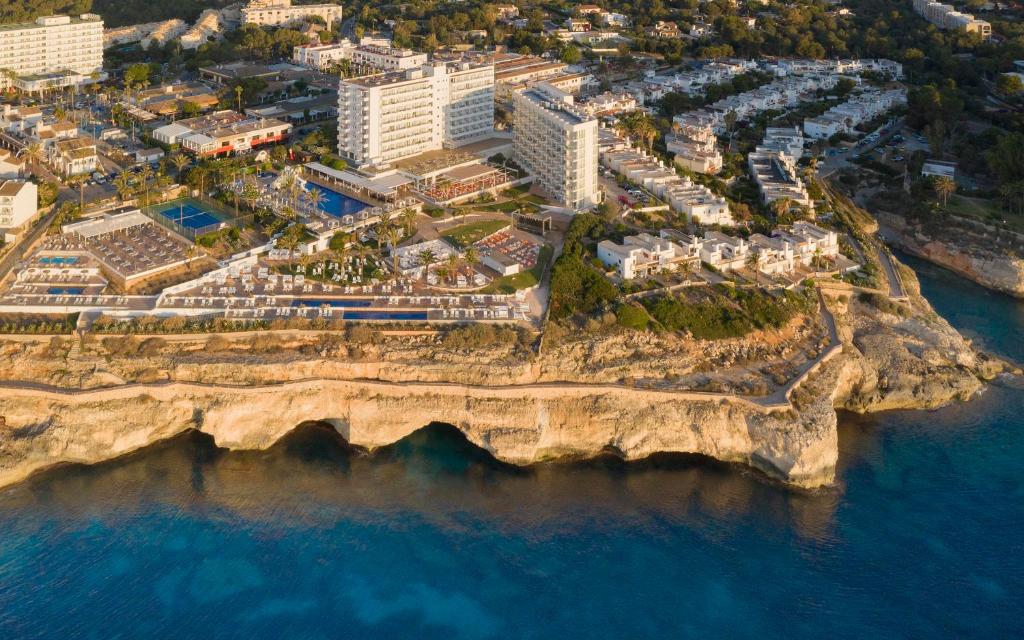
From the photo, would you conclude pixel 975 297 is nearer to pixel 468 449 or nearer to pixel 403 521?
pixel 468 449

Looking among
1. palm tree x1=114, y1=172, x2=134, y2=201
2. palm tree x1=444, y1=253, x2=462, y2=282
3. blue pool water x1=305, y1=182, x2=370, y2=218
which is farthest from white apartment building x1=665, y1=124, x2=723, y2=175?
palm tree x1=114, y1=172, x2=134, y2=201

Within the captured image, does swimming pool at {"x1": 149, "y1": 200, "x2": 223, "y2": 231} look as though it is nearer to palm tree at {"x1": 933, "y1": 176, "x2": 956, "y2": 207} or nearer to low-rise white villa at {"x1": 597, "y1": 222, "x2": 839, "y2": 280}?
low-rise white villa at {"x1": 597, "y1": 222, "x2": 839, "y2": 280}

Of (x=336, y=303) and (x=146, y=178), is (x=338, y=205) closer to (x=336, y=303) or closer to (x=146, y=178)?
(x=336, y=303)

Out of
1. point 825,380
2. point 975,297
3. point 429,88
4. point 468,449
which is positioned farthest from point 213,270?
point 975,297

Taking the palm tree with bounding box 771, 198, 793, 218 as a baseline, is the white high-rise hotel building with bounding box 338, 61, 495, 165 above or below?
above

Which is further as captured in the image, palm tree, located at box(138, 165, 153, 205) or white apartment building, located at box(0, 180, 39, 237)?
palm tree, located at box(138, 165, 153, 205)

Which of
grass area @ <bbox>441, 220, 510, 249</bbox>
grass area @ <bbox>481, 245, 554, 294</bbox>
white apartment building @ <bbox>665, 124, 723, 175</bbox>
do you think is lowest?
grass area @ <bbox>481, 245, 554, 294</bbox>

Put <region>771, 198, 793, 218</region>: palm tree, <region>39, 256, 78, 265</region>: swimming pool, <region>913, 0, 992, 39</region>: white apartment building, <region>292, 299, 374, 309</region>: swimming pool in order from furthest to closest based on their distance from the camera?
<region>913, 0, 992, 39</region>: white apartment building, <region>771, 198, 793, 218</region>: palm tree, <region>39, 256, 78, 265</region>: swimming pool, <region>292, 299, 374, 309</region>: swimming pool
